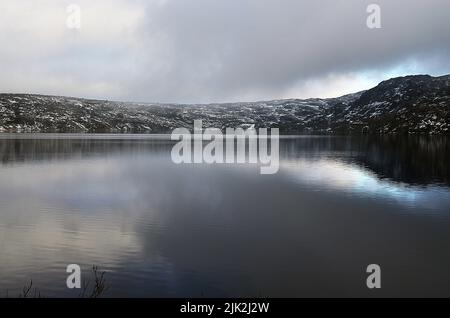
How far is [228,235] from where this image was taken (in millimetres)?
30297

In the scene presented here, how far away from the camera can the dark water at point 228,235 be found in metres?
21.1

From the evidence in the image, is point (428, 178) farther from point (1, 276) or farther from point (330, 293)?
point (1, 276)

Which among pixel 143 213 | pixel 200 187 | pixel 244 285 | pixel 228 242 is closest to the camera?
pixel 244 285

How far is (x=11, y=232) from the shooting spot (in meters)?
30.5

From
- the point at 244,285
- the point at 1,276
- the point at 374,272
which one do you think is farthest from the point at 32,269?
the point at 374,272

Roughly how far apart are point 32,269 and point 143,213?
15830 mm

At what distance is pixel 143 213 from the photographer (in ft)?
124

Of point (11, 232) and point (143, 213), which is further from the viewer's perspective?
point (143, 213)

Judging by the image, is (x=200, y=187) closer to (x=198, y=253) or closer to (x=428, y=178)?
(x=198, y=253)

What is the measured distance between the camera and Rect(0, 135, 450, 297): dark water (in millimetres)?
21125
